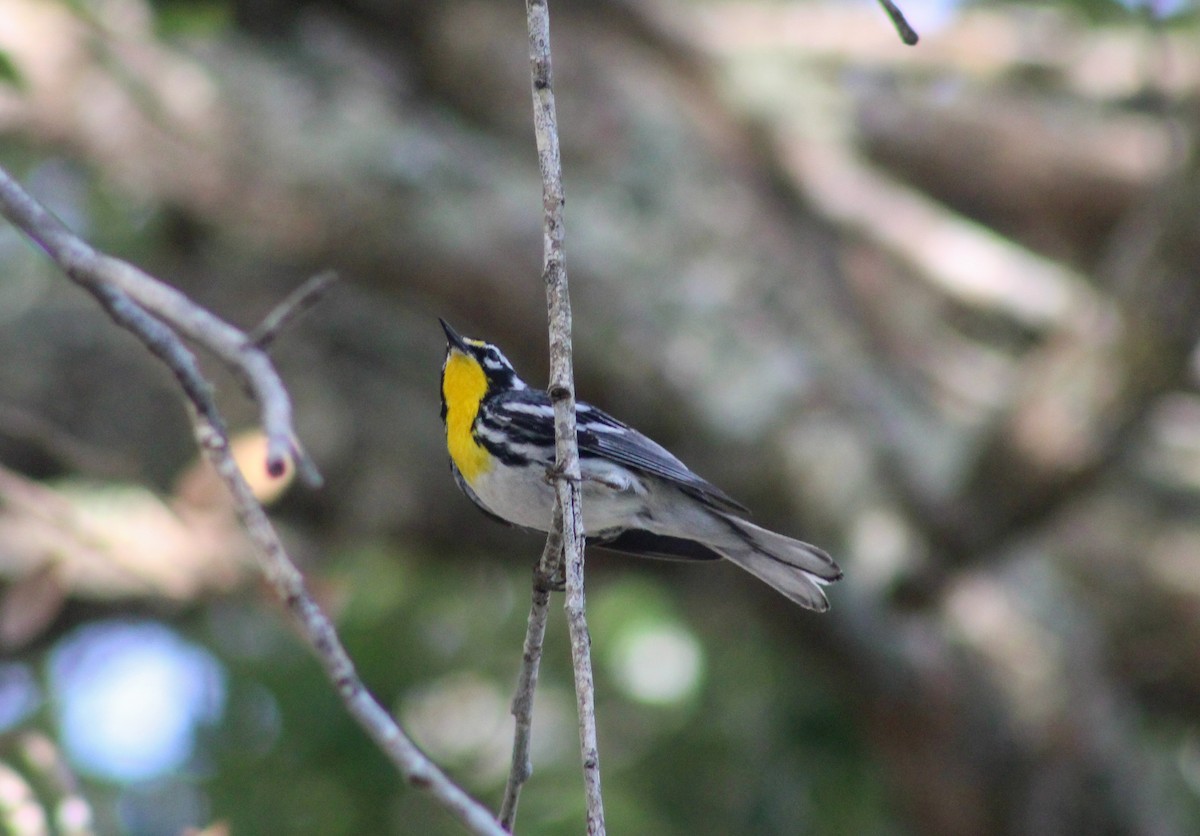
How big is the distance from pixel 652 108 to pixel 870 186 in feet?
3.89

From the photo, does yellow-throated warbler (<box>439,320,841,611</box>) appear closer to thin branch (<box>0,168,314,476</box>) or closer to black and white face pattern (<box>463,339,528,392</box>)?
black and white face pattern (<box>463,339,528,392</box>)

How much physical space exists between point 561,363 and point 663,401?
134 inches

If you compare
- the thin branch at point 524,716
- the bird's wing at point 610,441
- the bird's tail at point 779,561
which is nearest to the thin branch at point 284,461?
the thin branch at point 524,716

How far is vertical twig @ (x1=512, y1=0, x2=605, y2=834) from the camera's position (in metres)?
1.62

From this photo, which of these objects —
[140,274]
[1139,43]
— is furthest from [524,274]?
[140,274]

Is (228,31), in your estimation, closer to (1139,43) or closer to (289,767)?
(289,767)

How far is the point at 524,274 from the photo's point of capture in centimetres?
533

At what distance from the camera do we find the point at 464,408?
3066mm

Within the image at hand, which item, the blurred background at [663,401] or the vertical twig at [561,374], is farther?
the blurred background at [663,401]

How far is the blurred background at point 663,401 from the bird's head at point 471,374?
4.24ft

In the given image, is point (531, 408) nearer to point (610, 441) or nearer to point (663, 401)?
point (610, 441)

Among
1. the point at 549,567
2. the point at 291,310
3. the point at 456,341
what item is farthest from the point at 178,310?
the point at 456,341

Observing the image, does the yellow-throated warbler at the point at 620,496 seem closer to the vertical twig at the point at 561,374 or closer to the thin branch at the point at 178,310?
the vertical twig at the point at 561,374

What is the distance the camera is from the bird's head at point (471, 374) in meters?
3.10
